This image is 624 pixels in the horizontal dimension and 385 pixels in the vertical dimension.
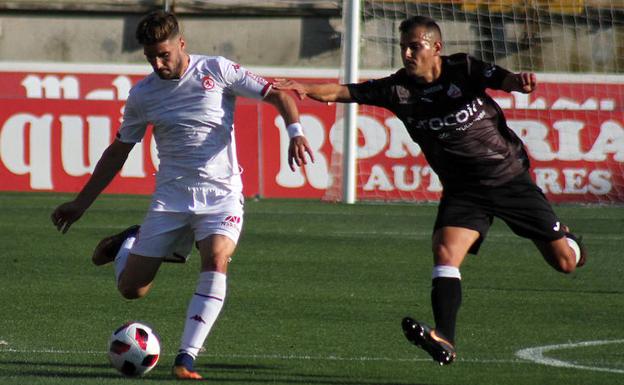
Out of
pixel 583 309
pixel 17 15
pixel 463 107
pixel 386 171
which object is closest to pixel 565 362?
pixel 463 107

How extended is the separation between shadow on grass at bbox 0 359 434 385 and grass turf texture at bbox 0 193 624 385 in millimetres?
10

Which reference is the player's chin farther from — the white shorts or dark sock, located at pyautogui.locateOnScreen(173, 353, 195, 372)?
dark sock, located at pyautogui.locateOnScreen(173, 353, 195, 372)

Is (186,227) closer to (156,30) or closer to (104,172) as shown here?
(104,172)

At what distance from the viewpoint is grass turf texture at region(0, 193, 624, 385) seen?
7336 mm

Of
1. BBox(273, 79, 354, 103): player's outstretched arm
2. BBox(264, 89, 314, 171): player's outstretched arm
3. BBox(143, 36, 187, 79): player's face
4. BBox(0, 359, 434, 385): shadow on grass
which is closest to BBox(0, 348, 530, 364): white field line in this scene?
BBox(0, 359, 434, 385): shadow on grass

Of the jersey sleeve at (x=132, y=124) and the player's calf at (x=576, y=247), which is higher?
the jersey sleeve at (x=132, y=124)

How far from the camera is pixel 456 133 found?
7578mm

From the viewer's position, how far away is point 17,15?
31484mm

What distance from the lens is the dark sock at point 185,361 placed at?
684 centimetres

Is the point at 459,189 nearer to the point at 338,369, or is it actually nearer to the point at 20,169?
the point at 338,369

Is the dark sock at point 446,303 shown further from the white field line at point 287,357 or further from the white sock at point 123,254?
the white sock at point 123,254

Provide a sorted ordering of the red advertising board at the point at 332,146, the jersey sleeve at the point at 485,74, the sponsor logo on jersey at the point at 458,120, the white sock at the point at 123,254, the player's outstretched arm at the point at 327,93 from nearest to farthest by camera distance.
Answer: the jersey sleeve at the point at 485,74 < the sponsor logo on jersey at the point at 458,120 < the player's outstretched arm at the point at 327,93 < the white sock at the point at 123,254 < the red advertising board at the point at 332,146

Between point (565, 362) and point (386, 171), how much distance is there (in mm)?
11355

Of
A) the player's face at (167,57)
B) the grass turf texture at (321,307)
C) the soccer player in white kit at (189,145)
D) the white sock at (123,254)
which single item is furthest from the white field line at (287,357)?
the player's face at (167,57)
